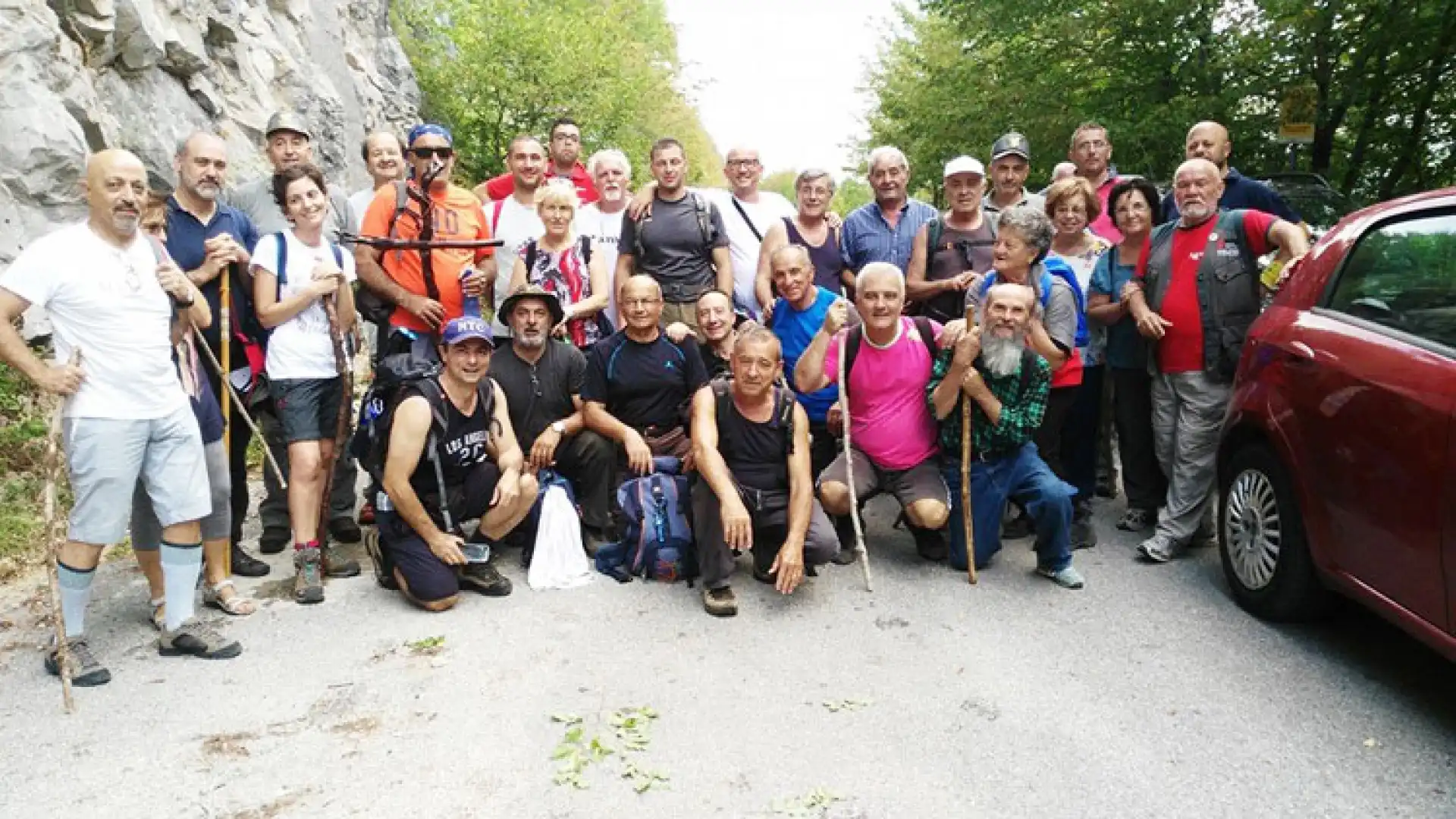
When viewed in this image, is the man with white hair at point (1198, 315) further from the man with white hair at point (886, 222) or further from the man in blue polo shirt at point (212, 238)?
the man in blue polo shirt at point (212, 238)

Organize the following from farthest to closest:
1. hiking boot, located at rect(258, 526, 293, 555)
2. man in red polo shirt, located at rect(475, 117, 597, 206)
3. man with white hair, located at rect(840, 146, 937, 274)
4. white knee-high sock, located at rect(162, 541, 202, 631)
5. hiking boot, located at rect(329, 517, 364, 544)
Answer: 1. man in red polo shirt, located at rect(475, 117, 597, 206)
2. man with white hair, located at rect(840, 146, 937, 274)
3. hiking boot, located at rect(329, 517, 364, 544)
4. hiking boot, located at rect(258, 526, 293, 555)
5. white knee-high sock, located at rect(162, 541, 202, 631)

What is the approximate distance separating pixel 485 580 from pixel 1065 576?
301 centimetres

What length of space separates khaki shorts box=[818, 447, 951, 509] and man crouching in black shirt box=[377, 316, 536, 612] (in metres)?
1.68

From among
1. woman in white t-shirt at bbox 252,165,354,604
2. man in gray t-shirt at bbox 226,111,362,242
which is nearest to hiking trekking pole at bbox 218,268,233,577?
woman in white t-shirt at bbox 252,165,354,604

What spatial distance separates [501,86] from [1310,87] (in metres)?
13.9

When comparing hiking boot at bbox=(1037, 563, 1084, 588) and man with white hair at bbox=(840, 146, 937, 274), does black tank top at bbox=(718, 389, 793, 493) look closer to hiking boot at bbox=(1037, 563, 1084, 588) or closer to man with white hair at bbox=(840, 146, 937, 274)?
hiking boot at bbox=(1037, 563, 1084, 588)

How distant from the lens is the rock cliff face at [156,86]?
7227mm

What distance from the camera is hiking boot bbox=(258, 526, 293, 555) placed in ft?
17.9

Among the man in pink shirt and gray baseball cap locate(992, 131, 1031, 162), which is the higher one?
gray baseball cap locate(992, 131, 1031, 162)

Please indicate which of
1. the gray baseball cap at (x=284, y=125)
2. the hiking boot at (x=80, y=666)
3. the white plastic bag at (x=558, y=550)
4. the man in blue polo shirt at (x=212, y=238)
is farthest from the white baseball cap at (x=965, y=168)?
the hiking boot at (x=80, y=666)

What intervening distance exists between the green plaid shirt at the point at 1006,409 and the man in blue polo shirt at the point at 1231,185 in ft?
5.30

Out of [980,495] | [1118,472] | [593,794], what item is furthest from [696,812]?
[1118,472]

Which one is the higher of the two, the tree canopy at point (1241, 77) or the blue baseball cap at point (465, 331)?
the tree canopy at point (1241, 77)

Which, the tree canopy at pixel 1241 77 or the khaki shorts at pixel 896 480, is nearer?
the khaki shorts at pixel 896 480
